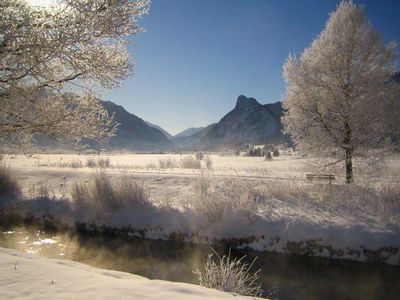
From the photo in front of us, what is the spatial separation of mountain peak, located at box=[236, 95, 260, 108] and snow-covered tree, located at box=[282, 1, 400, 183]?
153 metres

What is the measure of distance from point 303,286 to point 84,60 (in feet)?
24.2

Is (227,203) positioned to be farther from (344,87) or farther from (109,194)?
(344,87)

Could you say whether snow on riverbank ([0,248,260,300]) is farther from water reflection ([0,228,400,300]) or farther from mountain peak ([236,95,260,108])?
mountain peak ([236,95,260,108])

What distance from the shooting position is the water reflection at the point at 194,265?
8.10 metres

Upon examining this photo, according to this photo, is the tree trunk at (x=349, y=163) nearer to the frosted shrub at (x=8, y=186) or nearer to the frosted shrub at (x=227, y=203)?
the frosted shrub at (x=227, y=203)

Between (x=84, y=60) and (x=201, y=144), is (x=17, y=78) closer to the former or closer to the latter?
(x=84, y=60)

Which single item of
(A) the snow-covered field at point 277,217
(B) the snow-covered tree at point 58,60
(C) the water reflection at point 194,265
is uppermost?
(B) the snow-covered tree at point 58,60

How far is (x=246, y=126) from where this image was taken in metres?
156

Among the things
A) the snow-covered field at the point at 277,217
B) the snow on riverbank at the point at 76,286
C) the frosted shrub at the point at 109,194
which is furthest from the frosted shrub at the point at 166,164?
the snow on riverbank at the point at 76,286

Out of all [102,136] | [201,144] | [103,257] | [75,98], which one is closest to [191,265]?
[103,257]

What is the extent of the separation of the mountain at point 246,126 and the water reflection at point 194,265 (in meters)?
121

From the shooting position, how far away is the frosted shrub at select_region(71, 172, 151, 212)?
1374 centimetres

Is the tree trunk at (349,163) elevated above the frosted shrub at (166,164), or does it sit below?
above

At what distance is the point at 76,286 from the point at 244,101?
6740 inches
